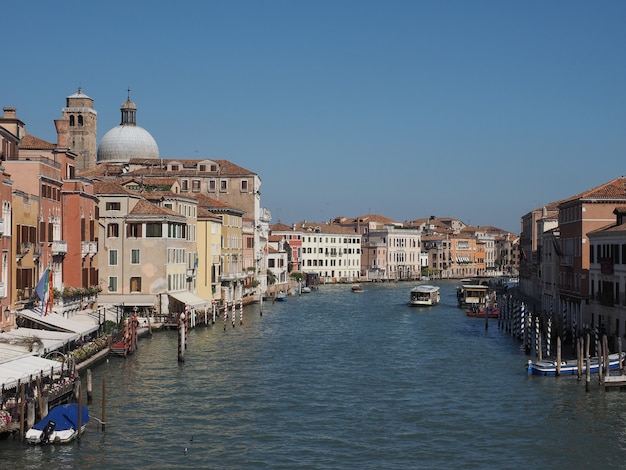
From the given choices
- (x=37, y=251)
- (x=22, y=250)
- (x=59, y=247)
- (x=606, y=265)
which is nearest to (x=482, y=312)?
(x=606, y=265)

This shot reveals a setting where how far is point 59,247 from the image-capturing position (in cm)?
3278

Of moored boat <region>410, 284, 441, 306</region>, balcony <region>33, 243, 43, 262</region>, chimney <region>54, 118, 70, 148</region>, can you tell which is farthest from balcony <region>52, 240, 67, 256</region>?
moored boat <region>410, 284, 441, 306</region>

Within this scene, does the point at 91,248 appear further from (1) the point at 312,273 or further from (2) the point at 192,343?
(1) the point at 312,273

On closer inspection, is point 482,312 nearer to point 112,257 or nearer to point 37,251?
point 112,257

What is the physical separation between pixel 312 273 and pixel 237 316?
45976 mm

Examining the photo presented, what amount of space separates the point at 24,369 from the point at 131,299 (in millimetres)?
22009

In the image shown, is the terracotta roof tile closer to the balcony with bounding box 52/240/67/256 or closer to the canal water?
the balcony with bounding box 52/240/67/256

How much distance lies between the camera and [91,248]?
123ft

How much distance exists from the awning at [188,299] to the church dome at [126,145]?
36092 mm

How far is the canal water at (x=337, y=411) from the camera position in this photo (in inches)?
746

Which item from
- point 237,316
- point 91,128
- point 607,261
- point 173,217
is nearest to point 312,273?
point 91,128

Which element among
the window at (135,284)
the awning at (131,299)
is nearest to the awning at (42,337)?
the awning at (131,299)

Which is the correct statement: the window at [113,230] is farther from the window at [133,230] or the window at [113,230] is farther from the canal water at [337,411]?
the canal water at [337,411]

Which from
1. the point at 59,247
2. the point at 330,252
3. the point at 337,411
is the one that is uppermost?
the point at 330,252
